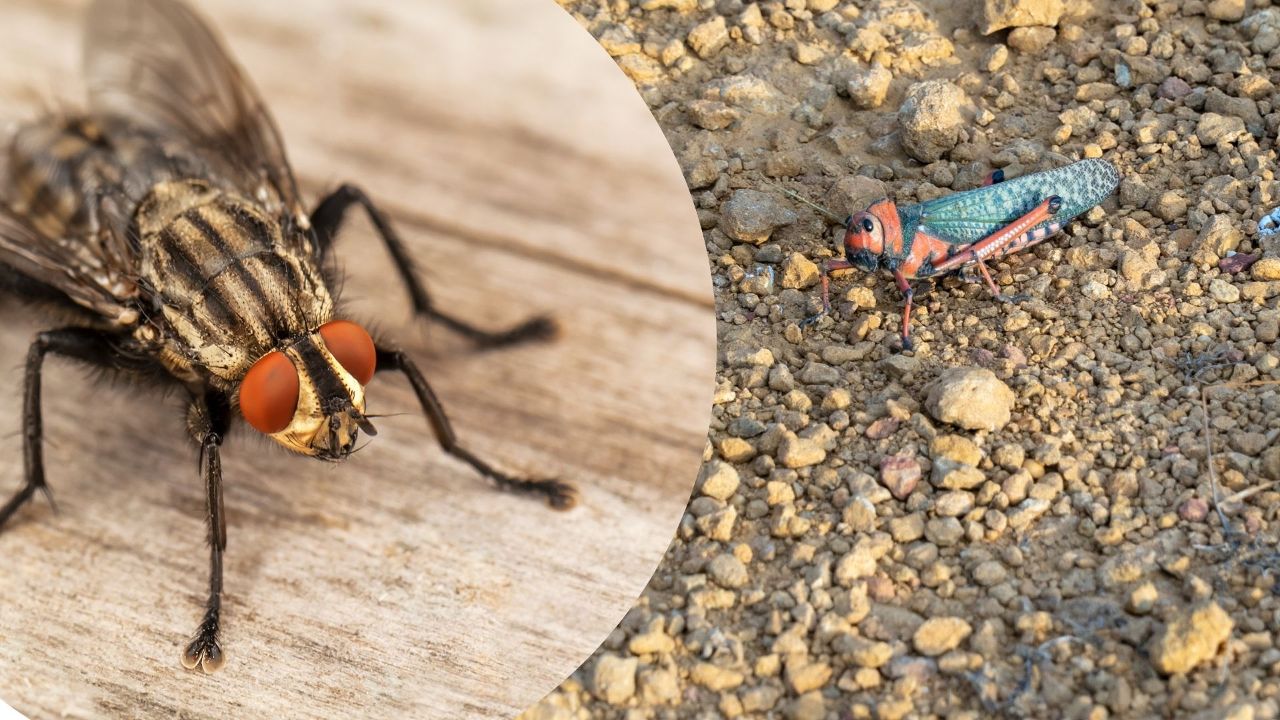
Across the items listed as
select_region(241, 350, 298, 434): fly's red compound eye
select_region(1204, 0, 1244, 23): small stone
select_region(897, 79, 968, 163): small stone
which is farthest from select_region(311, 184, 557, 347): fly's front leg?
select_region(1204, 0, 1244, 23): small stone

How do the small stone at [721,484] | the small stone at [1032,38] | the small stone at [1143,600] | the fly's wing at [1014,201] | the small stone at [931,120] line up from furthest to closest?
Result: the small stone at [1032,38] → the small stone at [931,120] → the fly's wing at [1014,201] → the small stone at [721,484] → the small stone at [1143,600]

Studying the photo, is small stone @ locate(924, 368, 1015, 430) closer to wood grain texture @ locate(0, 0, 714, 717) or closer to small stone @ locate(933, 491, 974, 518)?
small stone @ locate(933, 491, 974, 518)

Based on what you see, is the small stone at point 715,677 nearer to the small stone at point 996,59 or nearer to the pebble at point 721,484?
the pebble at point 721,484

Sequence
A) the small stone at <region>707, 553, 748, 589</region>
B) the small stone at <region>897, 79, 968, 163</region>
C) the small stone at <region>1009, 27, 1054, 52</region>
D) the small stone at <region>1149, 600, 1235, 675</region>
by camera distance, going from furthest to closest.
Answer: the small stone at <region>1009, 27, 1054, 52</region> < the small stone at <region>897, 79, 968, 163</region> < the small stone at <region>707, 553, 748, 589</region> < the small stone at <region>1149, 600, 1235, 675</region>

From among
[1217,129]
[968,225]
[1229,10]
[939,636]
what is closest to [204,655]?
[939,636]

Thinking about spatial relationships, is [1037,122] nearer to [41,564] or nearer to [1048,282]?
[1048,282]

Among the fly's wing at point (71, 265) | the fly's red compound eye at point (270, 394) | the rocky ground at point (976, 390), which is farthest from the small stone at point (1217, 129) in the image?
the fly's wing at point (71, 265)
